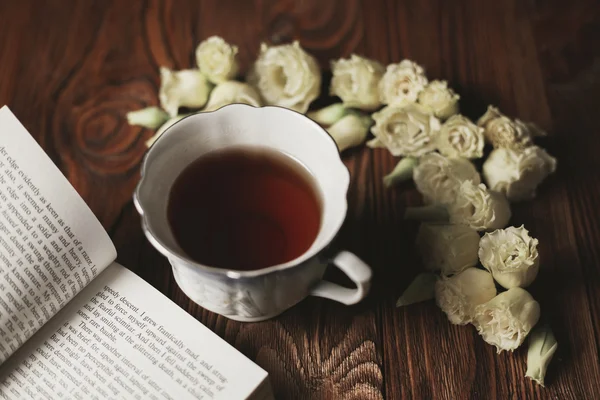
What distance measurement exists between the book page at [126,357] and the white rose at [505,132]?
363mm

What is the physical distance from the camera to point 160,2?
896 millimetres

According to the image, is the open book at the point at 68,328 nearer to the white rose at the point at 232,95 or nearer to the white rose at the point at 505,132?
the white rose at the point at 232,95

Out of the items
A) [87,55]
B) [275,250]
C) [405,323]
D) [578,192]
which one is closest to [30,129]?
[87,55]

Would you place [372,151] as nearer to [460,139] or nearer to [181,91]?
[460,139]

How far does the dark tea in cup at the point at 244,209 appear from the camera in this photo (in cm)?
62

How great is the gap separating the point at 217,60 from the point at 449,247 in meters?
0.34

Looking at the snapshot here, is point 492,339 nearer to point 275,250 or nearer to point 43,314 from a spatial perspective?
point 275,250

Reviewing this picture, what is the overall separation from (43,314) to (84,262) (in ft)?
0.20

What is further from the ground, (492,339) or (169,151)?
(169,151)

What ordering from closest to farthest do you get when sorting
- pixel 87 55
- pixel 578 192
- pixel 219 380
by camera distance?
1. pixel 219 380
2. pixel 578 192
3. pixel 87 55

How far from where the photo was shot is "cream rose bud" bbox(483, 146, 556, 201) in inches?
27.2

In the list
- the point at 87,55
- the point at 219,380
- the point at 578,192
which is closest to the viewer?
the point at 219,380

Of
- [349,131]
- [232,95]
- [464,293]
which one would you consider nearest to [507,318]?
[464,293]

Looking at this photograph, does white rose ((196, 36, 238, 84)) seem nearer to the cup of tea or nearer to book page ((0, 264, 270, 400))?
the cup of tea
